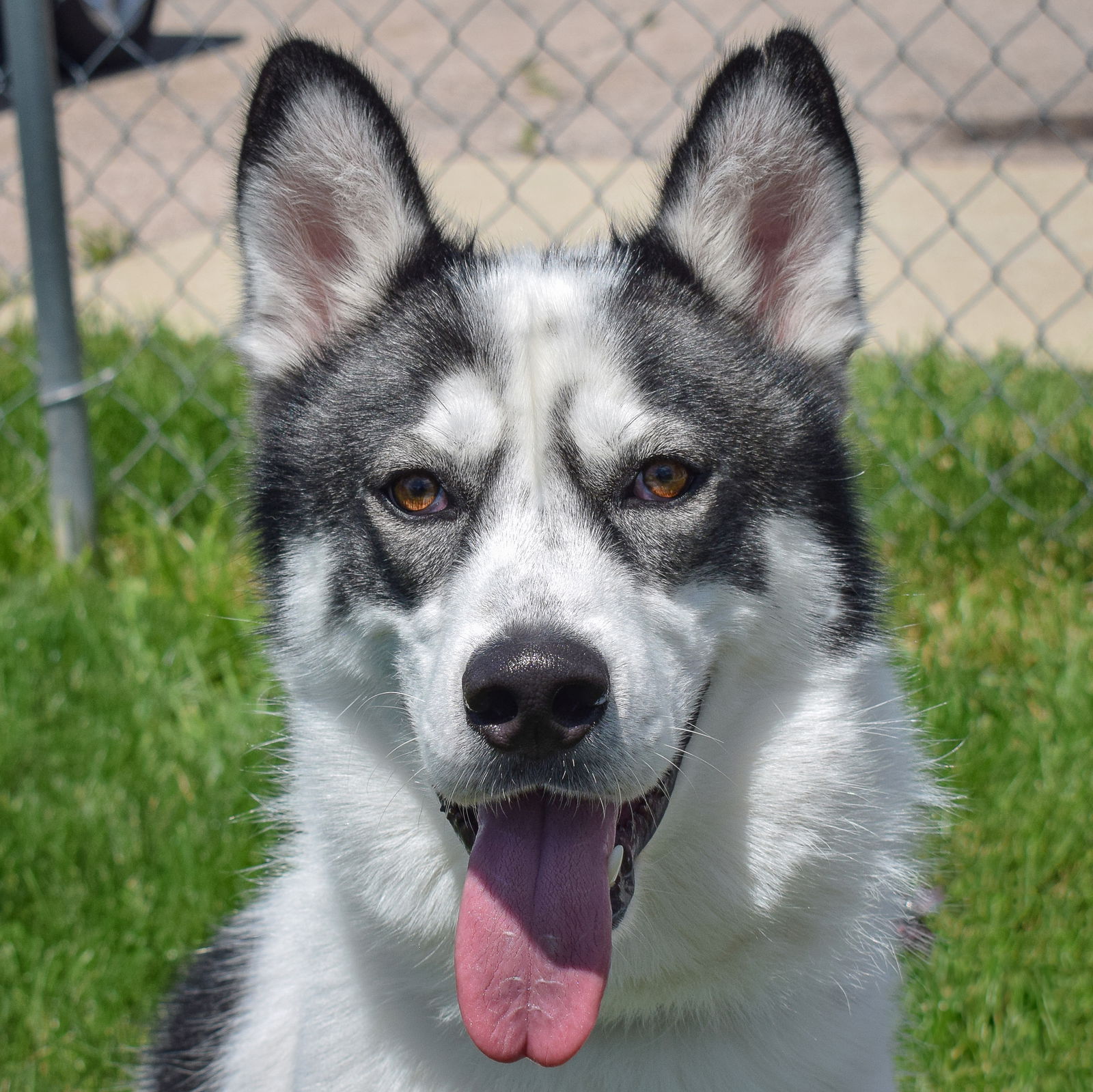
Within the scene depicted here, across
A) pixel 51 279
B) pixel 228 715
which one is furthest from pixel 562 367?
pixel 51 279

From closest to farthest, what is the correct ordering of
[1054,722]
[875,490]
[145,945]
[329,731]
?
[329,731] < [145,945] < [1054,722] < [875,490]

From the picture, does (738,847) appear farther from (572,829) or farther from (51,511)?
(51,511)

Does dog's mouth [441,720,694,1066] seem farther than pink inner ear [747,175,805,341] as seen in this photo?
No

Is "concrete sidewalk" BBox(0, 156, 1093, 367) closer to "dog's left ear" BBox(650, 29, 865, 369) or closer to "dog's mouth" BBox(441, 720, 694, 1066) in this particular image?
"dog's left ear" BBox(650, 29, 865, 369)

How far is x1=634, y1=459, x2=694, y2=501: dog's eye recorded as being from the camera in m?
2.10

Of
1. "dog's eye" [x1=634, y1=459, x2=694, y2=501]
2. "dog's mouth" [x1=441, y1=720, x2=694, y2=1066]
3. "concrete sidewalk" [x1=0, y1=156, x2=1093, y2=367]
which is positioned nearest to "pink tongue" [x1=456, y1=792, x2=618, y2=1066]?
"dog's mouth" [x1=441, y1=720, x2=694, y2=1066]

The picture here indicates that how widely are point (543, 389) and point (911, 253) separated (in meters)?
3.97

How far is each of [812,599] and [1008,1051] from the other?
1222mm

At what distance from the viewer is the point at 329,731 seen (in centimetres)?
231

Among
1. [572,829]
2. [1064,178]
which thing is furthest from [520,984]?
[1064,178]

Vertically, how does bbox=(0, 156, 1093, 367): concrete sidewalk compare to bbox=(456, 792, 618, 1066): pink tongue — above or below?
above

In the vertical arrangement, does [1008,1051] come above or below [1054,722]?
below

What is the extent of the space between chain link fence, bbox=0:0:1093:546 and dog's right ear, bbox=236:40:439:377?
0.15m

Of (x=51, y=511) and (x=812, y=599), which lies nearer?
(x=812, y=599)
